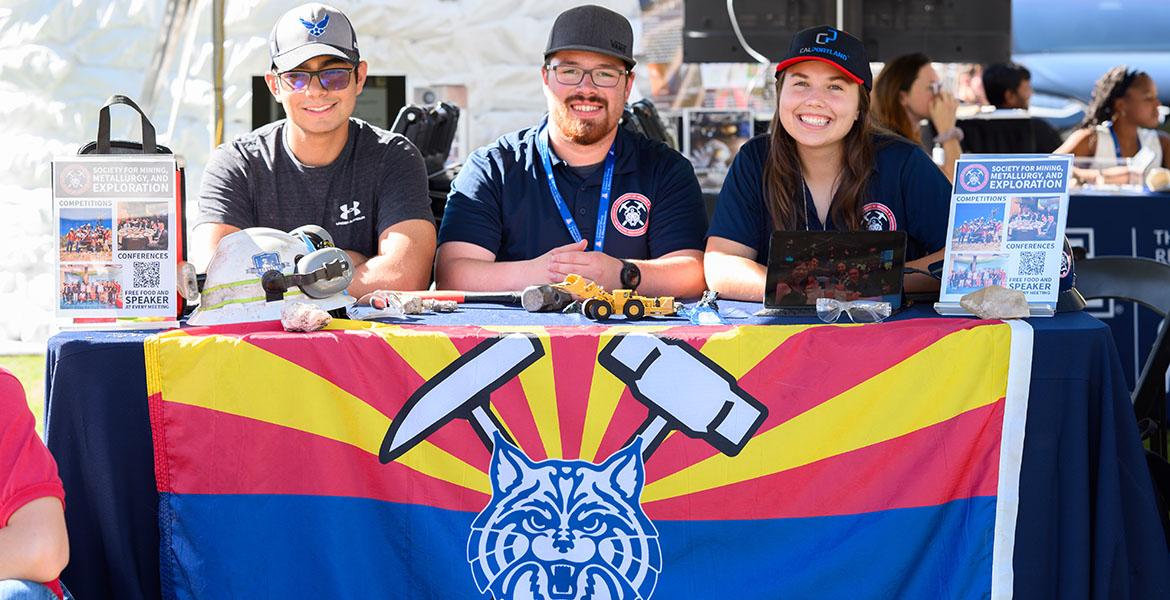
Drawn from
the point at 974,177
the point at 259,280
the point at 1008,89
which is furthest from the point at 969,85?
the point at 259,280

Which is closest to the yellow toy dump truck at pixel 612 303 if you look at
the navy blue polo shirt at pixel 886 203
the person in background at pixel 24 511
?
the navy blue polo shirt at pixel 886 203

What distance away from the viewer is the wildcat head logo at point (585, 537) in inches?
86.7

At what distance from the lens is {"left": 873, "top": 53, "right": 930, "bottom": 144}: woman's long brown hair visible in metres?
5.51

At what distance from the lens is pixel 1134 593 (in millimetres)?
2213

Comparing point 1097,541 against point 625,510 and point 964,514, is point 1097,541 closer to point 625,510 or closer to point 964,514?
point 964,514

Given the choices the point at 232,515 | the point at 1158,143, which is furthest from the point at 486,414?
the point at 1158,143

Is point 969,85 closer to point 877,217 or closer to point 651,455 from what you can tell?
point 877,217

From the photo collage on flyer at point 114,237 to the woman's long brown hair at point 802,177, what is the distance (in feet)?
4.34

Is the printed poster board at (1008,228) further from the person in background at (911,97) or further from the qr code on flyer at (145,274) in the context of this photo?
the person in background at (911,97)

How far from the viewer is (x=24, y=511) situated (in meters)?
1.85

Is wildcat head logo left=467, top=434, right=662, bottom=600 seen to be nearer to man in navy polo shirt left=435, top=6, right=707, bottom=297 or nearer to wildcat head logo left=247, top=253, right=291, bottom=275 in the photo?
wildcat head logo left=247, top=253, right=291, bottom=275

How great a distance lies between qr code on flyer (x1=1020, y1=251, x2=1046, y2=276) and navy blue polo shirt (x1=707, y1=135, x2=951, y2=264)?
465mm

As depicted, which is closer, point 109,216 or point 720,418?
point 720,418

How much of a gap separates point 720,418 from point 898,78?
12.4 ft
